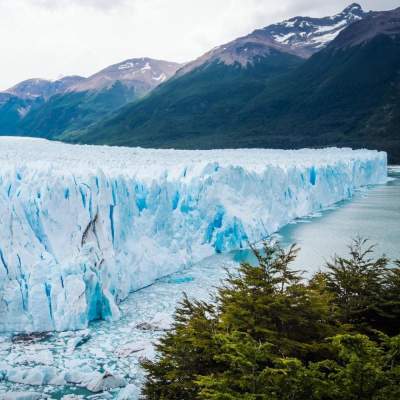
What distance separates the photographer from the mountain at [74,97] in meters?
92.1

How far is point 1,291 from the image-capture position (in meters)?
6.89

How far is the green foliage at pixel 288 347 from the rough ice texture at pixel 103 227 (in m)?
3.47

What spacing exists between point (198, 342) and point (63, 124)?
306 ft

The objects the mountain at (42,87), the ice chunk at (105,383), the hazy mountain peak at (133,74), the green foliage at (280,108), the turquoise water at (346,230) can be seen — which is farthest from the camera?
the mountain at (42,87)

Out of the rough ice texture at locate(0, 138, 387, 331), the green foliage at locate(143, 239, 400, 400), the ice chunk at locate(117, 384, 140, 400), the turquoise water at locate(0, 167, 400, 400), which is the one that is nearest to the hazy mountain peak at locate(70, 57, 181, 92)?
the turquoise water at locate(0, 167, 400, 400)

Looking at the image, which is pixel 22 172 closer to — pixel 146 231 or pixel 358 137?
pixel 146 231

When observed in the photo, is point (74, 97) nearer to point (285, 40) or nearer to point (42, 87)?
point (42, 87)

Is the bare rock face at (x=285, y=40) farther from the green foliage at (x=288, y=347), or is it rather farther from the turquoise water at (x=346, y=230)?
the green foliage at (x=288, y=347)

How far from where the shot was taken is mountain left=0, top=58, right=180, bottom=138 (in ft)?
302

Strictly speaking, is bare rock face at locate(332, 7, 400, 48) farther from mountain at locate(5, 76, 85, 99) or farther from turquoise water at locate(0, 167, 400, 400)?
mountain at locate(5, 76, 85, 99)

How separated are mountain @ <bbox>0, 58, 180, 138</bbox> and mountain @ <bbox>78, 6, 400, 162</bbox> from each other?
23652 mm

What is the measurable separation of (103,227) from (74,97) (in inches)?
3960

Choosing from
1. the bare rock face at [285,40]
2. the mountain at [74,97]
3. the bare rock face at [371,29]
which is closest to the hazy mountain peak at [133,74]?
the mountain at [74,97]

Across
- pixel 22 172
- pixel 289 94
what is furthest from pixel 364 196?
pixel 289 94
